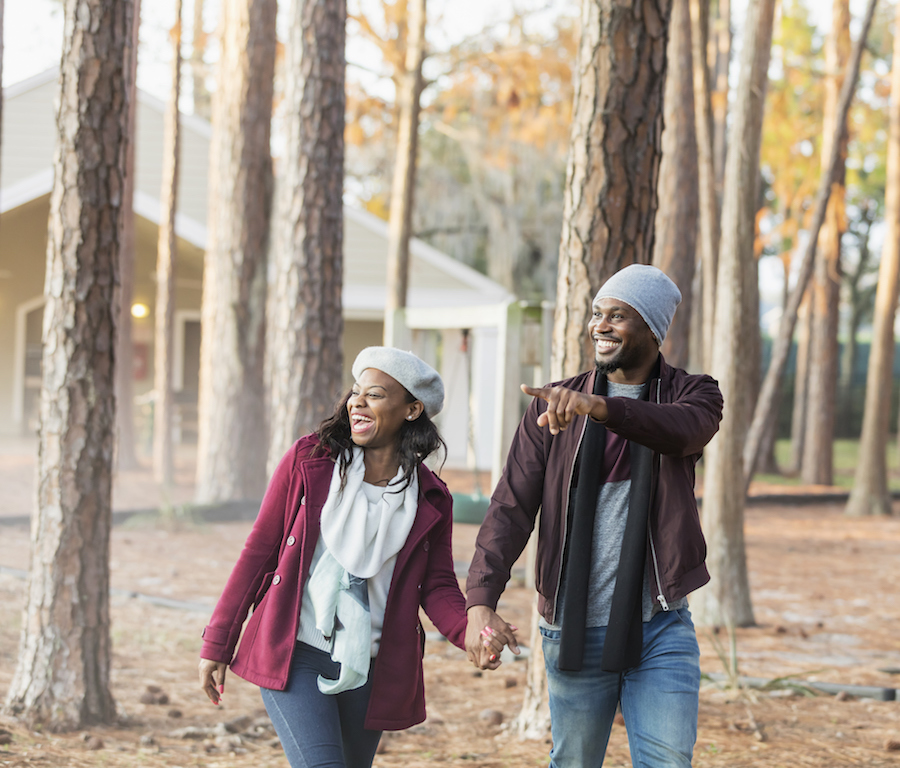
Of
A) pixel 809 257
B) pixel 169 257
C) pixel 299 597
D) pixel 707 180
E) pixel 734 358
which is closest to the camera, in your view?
pixel 299 597

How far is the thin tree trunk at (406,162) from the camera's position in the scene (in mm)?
13641

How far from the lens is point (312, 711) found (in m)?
2.80

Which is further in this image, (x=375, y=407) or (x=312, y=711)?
(x=375, y=407)

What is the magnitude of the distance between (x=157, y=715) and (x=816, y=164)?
59.5 ft

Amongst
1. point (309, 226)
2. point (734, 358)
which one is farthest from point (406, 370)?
point (309, 226)

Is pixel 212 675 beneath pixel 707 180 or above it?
beneath

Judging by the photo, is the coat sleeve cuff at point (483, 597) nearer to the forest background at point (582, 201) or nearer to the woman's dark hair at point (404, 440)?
the woman's dark hair at point (404, 440)

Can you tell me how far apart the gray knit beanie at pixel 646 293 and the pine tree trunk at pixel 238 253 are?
10.0 m

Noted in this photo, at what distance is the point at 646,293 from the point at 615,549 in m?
0.68

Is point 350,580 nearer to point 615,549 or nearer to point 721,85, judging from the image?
point 615,549

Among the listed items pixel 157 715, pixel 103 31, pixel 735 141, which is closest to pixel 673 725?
pixel 157 715

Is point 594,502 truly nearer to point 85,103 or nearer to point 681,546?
point 681,546

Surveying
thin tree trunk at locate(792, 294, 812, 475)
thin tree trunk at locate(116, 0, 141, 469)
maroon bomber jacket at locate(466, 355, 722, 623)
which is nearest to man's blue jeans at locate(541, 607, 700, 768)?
maroon bomber jacket at locate(466, 355, 722, 623)

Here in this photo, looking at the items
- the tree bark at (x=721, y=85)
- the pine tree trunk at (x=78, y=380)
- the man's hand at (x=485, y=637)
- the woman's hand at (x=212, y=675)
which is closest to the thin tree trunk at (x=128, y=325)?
the tree bark at (x=721, y=85)
